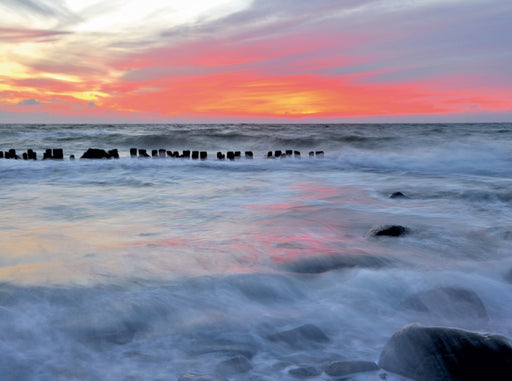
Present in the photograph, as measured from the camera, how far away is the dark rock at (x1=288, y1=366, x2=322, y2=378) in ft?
7.43

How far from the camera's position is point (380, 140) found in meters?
24.9

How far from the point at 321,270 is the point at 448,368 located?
76.0 inches

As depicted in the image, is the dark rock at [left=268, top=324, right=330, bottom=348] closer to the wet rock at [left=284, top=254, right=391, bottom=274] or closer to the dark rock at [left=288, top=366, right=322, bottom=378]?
the dark rock at [left=288, top=366, right=322, bottom=378]

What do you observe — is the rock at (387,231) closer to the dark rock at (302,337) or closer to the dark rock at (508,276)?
the dark rock at (508,276)

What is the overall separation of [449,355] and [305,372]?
75 centimetres

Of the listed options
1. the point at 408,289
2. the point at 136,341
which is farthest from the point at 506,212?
the point at 136,341

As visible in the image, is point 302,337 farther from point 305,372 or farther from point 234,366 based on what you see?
point 234,366

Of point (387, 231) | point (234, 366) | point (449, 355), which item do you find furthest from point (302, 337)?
point (387, 231)

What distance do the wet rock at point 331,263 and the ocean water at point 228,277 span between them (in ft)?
0.07

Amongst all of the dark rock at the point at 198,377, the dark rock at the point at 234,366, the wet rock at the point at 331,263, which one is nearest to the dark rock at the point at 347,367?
the dark rock at the point at 234,366

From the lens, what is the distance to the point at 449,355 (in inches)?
79.6

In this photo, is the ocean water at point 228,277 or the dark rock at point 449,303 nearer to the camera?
the ocean water at point 228,277

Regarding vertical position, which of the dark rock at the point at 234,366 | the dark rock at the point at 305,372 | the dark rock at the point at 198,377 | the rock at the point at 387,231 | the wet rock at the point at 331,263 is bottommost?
the dark rock at the point at 305,372

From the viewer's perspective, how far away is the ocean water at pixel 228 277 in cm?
246
